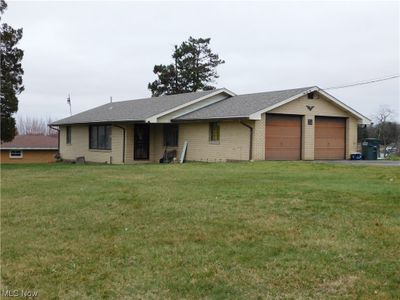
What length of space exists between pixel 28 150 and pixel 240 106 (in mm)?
30022

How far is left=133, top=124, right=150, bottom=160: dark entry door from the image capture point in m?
27.6

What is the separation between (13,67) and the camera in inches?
905

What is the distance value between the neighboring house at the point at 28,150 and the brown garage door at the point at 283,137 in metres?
29.3

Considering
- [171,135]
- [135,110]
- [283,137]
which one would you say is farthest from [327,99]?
[135,110]

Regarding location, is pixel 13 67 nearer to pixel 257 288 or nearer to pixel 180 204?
pixel 180 204

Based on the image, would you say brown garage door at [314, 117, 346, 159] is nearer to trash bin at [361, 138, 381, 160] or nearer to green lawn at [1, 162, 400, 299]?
trash bin at [361, 138, 381, 160]

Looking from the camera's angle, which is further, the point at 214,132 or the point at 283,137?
the point at 214,132

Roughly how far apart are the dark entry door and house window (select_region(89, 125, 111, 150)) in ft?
6.23

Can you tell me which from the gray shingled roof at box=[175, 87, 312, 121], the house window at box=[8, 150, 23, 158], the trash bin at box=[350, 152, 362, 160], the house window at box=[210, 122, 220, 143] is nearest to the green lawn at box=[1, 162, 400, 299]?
the gray shingled roof at box=[175, 87, 312, 121]

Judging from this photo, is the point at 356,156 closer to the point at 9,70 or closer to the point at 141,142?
the point at 141,142

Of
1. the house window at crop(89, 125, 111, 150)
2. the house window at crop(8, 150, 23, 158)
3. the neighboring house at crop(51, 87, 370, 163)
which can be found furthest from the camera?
the house window at crop(8, 150, 23, 158)

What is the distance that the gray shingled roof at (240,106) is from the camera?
73.9 ft

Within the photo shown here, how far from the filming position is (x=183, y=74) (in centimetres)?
4981

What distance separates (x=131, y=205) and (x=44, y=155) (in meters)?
42.2
